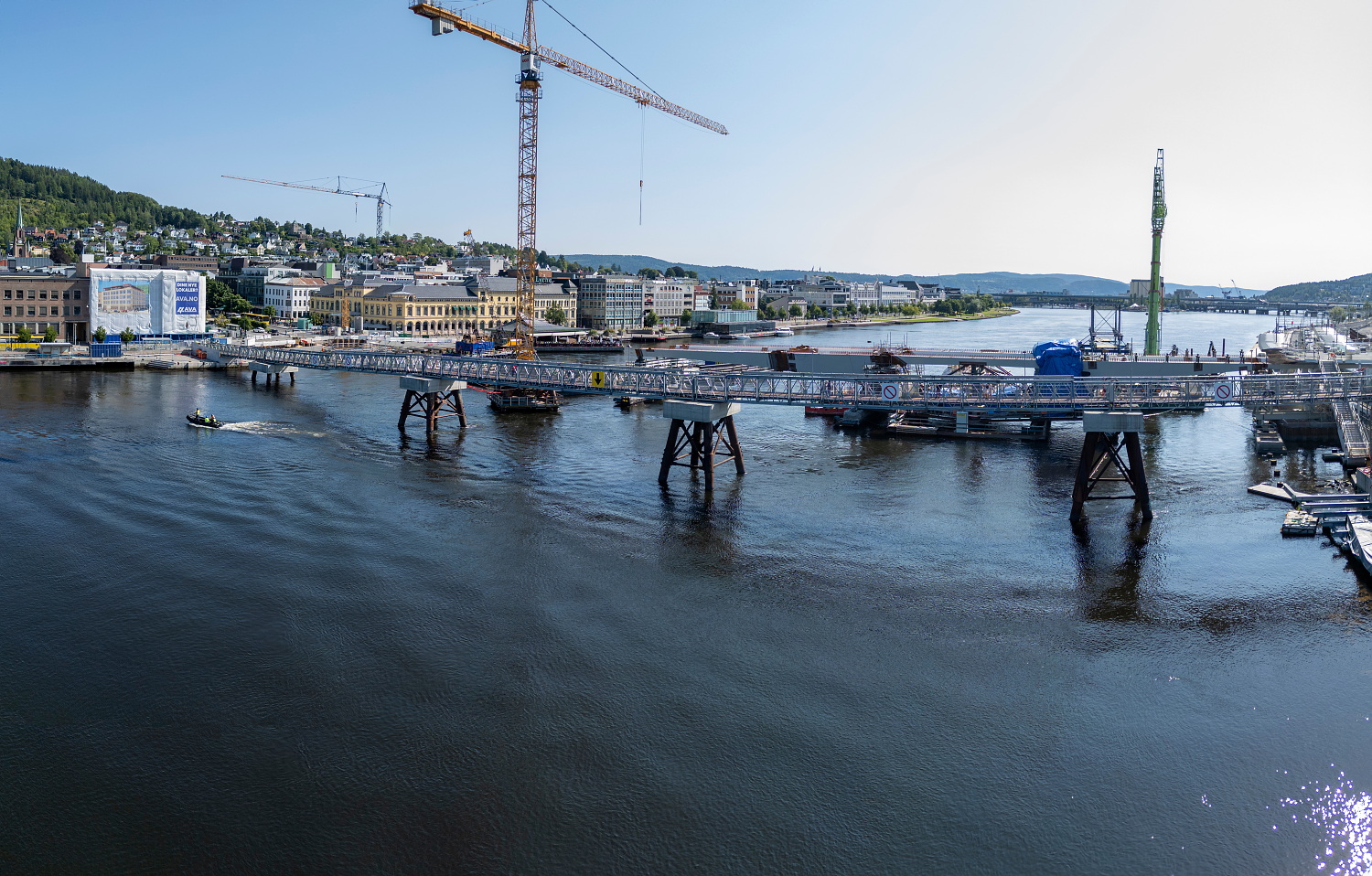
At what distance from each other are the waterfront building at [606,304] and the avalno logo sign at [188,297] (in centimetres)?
5201

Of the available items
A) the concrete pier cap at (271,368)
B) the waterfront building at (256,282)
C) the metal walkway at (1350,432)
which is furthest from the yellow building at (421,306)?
the metal walkway at (1350,432)

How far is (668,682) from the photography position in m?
15.2

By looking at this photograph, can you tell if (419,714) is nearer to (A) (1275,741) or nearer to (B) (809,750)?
(B) (809,750)

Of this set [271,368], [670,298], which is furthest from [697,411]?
[670,298]

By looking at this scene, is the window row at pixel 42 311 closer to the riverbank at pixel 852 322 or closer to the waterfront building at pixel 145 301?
the waterfront building at pixel 145 301

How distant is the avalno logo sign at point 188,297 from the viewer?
245 ft

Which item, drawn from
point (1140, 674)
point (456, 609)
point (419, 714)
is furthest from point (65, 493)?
point (1140, 674)

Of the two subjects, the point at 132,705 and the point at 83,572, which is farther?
the point at 83,572

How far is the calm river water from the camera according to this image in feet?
37.6

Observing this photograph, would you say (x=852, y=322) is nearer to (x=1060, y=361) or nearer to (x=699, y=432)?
(x=1060, y=361)

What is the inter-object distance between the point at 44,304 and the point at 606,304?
6300 centimetres

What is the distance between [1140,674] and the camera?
15805 mm

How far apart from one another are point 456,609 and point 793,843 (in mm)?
9252

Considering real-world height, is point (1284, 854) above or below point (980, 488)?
below
